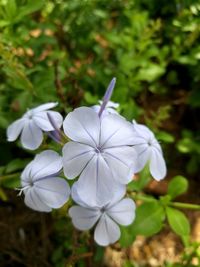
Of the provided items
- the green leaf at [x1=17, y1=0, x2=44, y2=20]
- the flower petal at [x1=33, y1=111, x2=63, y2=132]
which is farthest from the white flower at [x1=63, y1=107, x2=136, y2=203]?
the green leaf at [x1=17, y1=0, x2=44, y2=20]

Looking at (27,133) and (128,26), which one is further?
(128,26)

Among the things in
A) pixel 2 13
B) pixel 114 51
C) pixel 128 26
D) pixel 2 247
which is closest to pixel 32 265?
pixel 2 247

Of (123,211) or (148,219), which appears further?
(148,219)

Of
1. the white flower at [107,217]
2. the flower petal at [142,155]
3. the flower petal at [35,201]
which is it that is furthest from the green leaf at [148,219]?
the flower petal at [35,201]

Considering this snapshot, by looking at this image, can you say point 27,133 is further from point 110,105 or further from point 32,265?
point 32,265

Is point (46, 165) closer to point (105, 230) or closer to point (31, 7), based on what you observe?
point (105, 230)

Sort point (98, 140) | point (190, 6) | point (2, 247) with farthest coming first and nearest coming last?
point (190, 6)
point (2, 247)
point (98, 140)

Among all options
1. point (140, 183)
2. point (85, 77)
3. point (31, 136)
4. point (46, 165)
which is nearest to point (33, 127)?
point (31, 136)
